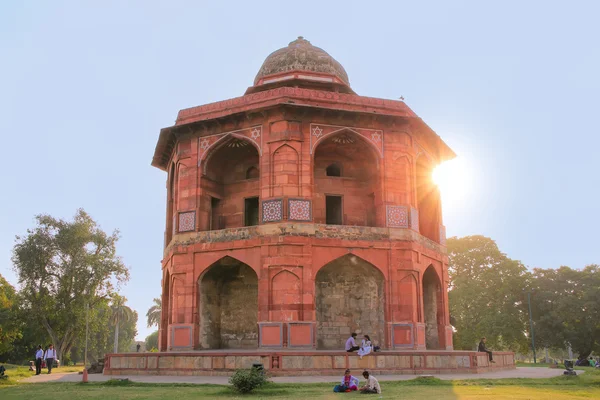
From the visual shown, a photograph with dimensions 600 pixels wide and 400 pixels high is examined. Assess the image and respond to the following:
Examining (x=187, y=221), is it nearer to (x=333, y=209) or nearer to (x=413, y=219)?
(x=333, y=209)

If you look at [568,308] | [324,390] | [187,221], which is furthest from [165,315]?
[568,308]

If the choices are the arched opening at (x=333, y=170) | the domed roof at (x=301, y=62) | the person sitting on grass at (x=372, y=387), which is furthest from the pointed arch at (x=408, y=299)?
the domed roof at (x=301, y=62)

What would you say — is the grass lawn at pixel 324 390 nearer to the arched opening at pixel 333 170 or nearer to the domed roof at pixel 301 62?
the arched opening at pixel 333 170

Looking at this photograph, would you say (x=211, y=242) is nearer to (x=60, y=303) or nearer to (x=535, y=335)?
(x=60, y=303)

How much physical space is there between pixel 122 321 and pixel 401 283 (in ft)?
170

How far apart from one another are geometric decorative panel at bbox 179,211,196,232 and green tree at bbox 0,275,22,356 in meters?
18.9

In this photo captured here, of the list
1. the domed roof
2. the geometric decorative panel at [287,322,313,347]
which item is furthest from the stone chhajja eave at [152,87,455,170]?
the geometric decorative panel at [287,322,313,347]

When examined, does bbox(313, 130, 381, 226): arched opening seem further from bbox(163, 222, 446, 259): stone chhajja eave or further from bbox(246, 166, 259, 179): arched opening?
bbox(246, 166, 259, 179): arched opening

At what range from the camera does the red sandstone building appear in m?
19.9

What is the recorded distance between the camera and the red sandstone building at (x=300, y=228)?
19922 mm

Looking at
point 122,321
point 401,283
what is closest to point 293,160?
point 401,283

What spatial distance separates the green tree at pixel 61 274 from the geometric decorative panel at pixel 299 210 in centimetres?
1981

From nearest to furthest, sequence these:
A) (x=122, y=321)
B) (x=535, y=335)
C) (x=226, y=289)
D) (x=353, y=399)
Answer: (x=353, y=399)
(x=226, y=289)
(x=535, y=335)
(x=122, y=321)

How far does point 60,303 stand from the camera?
35094mm
